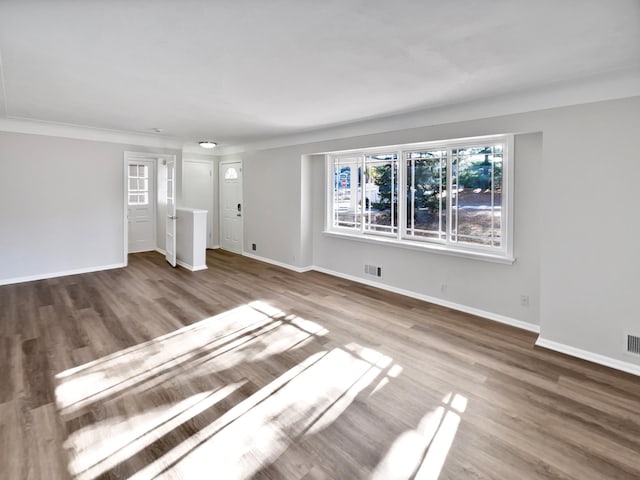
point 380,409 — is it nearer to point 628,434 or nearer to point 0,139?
point 628,434

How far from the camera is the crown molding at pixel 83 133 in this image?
197 inches

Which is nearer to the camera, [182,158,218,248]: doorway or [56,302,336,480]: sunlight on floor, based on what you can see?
[56,302,336,480]: sunlight on floor

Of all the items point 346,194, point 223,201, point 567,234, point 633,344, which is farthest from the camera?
point 223,201

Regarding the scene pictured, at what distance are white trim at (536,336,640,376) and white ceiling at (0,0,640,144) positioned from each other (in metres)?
2.40

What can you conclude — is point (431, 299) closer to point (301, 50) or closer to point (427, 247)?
point (427, 247)

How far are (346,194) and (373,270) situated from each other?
1359mm

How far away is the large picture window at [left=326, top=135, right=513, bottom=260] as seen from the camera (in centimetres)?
387

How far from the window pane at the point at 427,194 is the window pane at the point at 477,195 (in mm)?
174

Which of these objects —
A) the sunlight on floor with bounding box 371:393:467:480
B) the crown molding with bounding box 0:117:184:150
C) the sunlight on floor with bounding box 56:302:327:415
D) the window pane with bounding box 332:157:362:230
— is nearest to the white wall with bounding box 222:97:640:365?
the window pane with bounding box 332:157:362:230

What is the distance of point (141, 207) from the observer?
25.2ft

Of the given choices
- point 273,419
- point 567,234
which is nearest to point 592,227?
point 567,234

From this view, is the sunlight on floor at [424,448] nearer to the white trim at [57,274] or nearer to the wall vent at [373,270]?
the wall vent at [373,270]

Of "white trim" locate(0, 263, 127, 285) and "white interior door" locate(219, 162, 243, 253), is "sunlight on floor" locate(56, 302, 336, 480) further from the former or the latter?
"white interior door" locate(219, 162, 243, 253)

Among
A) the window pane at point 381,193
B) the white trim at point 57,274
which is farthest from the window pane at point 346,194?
the white trim at point 57,274
